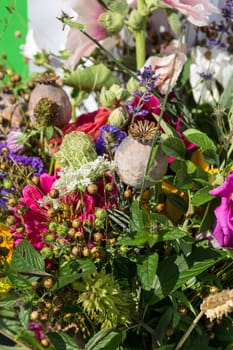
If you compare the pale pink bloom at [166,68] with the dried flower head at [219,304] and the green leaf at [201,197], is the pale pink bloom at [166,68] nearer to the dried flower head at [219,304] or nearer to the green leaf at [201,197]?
the green leaf at [201,197]

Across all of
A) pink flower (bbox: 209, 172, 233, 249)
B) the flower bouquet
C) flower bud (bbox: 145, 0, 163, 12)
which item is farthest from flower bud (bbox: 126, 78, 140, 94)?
pink flower (bbox: 209, 172, 233, 249)

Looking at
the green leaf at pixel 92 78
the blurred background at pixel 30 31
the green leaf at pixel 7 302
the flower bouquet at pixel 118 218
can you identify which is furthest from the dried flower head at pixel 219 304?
the blurred background at pixel 30 31

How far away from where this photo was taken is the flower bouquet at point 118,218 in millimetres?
616

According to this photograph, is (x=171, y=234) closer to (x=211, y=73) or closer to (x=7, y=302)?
(x=7, y=302)

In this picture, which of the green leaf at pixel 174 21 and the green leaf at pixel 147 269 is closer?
the green leaf at pixel 147 269

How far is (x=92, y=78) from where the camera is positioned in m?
0.85

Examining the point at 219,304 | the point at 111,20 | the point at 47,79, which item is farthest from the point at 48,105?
the point at 219,304

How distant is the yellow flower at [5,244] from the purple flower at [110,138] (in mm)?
150

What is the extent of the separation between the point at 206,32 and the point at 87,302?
0.49 meters

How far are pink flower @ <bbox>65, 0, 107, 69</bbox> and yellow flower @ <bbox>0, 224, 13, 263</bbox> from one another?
0.89ft

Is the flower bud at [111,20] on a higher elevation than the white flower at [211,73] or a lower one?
higher

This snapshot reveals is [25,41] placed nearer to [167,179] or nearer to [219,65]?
[219,65]

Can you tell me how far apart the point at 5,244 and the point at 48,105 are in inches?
6.9

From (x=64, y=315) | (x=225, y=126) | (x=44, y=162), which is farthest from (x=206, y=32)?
(x=64, y=315)
